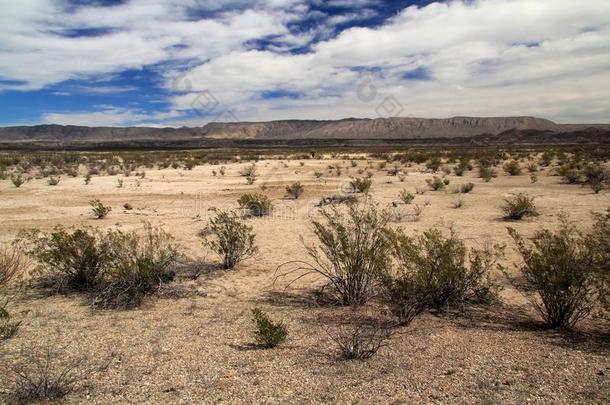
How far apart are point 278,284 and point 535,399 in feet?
15.8

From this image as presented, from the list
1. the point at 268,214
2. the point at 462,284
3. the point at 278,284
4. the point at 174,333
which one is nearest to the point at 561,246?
the point at 462,284

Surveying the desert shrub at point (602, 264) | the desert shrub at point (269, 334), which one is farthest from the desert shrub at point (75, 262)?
the desert shrub at point (602, 264)

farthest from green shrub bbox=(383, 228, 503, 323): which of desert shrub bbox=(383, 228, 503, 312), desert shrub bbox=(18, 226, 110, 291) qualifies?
desert shrub bbox=(18, 226, 110, 291)

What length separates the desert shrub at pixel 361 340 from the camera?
182 inches

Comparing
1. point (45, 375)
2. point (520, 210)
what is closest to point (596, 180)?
point (520, 210)

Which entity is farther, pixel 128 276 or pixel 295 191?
pixel 295 191

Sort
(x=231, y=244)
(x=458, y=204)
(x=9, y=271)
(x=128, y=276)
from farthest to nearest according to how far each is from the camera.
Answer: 1. (x=458, y=204)
2. (x=231, y=244)
3. (x=9, y=271)
4. (x=128, y=276)

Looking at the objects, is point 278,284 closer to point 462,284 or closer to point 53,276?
point 462,284

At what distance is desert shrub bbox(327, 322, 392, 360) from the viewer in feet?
15.1

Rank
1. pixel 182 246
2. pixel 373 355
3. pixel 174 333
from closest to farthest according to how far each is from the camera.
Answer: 1. pixel 373 355
2. pixel 174 333
3. pixel 182 246

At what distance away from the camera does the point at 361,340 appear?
15.8 ft

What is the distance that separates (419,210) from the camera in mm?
13773

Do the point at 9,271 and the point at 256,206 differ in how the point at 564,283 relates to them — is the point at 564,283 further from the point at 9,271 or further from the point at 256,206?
the point at 256,206

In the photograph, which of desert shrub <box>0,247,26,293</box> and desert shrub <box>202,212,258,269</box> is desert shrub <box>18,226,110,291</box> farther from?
desert shrub <box>202,212,258,269</box>
